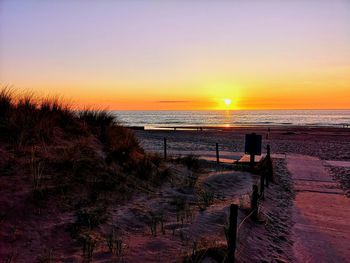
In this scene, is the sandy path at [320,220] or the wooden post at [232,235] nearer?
the wooden post at [232,235]

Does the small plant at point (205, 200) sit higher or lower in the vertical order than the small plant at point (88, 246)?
lower

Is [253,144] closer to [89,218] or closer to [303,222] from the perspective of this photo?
[303,222]

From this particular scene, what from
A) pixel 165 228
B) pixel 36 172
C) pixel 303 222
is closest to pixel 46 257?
pixel 165 228

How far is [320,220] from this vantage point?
24.6ft

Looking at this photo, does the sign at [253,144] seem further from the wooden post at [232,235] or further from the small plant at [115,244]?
the wooden post at [232,235]

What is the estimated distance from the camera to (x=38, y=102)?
30.7ft

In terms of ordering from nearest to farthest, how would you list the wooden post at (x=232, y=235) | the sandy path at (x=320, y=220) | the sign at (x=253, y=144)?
1. the wooden post at (x=232, y=235)
2. the sandy path at (x=320, y=220)
3. the sign at (x=253, y=144)

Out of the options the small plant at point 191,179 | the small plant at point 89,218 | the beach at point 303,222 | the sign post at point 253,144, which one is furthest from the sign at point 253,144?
the small plant at point 89,218

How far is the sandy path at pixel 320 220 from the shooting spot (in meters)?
5.75

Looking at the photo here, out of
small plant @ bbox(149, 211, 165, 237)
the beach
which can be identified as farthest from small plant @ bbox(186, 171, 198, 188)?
small plant @ bbox(149, 211, 165, 237)

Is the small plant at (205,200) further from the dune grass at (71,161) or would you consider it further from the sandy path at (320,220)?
the sandy path at (320,220)

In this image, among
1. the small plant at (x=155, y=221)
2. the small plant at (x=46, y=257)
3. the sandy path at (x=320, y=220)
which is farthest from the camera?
the sandy path at (x=320, y=220)

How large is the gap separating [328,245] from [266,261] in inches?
65.8

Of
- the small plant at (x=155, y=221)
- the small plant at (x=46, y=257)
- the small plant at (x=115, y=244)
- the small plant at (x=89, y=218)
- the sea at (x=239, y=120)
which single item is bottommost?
the sea at (x=239, y=120)
